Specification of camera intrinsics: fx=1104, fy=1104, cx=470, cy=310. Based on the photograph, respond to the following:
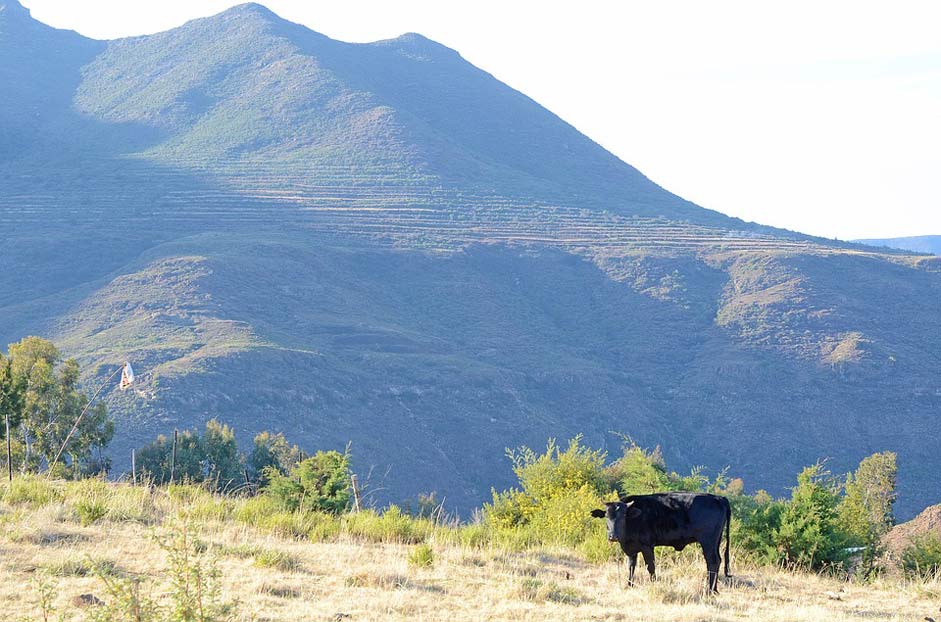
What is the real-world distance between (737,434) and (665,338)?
21500mm

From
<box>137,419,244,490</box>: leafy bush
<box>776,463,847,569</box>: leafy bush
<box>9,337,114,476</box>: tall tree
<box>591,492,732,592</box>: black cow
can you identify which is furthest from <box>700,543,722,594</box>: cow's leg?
<box>137,419,244,490</box>: leafy bush

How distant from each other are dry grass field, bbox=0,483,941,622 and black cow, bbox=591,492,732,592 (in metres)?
0.38

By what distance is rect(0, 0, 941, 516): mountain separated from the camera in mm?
85750

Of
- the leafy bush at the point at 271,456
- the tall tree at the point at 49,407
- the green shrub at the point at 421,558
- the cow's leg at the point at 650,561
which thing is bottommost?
the leafy bush at the point at 271,456

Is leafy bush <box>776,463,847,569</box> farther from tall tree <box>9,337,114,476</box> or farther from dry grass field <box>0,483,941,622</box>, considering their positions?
tall tree <box>9,337,114,476</box>

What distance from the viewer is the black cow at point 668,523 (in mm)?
10930

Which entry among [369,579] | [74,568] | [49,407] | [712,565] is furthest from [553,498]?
[49,407]

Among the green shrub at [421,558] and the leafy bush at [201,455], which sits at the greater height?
the green shrub at [421,558]

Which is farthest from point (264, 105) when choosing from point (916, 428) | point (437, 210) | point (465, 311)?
point (916, 428)

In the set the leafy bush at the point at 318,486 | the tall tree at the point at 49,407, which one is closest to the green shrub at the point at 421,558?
the leafy bush at the point at 318,486

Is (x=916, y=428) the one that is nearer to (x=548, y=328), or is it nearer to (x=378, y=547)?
(x=548, y=328)

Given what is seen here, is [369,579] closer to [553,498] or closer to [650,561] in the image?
[650,561]

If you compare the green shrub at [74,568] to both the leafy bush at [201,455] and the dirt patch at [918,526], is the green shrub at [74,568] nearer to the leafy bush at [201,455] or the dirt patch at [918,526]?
the dirt patch at [918,526]

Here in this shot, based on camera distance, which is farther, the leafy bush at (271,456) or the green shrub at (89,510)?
the leafy bush at (271,456)
